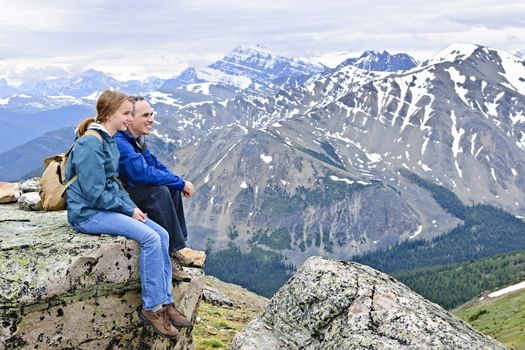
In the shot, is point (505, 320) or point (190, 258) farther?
point (505, 320)

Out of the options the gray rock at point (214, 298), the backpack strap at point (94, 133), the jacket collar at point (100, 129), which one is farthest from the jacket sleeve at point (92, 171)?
the gray rock at point (214, 298)

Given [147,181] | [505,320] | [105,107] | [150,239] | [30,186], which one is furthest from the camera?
[505,320]

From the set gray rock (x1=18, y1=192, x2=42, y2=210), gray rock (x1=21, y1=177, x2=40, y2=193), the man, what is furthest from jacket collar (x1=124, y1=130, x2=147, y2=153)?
gray rock (x1=21, y1=177, x2=40, y2=193)

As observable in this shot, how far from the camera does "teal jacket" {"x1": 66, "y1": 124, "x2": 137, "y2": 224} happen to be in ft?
44.9

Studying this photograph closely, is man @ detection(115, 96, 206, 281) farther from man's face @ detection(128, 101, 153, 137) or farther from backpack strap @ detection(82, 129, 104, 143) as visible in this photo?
backpack strap @ detection(82, 129, 104, 143)

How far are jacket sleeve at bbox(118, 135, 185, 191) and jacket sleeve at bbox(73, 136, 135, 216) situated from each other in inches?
54.1

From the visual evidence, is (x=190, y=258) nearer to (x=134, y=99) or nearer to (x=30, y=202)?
(x=30, y=202)

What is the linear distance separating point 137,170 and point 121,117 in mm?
1622

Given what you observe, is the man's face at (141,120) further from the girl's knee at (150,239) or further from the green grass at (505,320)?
the green grass at (505,320)

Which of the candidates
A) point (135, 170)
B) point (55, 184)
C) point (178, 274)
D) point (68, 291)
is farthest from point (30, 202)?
point (178, 274)

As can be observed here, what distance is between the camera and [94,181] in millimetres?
13688

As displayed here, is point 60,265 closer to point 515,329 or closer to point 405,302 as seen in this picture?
point 405,302

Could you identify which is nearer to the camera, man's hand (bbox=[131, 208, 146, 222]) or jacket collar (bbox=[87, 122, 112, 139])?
jacket collar (bbox=[87, 122, 112, 139])

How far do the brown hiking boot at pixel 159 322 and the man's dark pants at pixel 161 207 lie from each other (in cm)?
223
